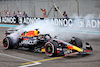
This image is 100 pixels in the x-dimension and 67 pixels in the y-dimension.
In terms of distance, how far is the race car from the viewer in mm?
8555

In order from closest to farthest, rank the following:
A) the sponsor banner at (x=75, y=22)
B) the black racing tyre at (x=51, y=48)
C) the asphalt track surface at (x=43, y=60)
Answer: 1. the asphalt track surface at (x=43, y=60)
2. the black racing tyre at (x=51, y=48)
3. the sponsor banner at (x=75, y=22)

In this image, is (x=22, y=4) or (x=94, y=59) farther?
(x=22, y=4)

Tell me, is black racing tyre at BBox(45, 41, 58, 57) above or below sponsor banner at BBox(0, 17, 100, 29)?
below

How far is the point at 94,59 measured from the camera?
8320 mm

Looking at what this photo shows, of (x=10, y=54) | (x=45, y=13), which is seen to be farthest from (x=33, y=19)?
(x=10, y=54)

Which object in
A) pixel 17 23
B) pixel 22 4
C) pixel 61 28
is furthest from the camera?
pixel 22 4

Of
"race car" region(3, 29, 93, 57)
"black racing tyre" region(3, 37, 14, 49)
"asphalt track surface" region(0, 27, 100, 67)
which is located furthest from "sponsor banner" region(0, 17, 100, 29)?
"black racing tyre" region(3, 37, 14, 49)

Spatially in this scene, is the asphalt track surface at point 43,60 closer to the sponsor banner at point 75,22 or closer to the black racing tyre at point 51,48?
the black racing tyre at point 51,48

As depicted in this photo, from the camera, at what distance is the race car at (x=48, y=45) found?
8.55 m

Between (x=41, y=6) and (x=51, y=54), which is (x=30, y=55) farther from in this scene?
(x=41, y=6)

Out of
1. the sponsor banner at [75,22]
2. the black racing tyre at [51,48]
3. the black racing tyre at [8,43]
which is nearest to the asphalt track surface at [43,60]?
the black racing tyre at [51,48]

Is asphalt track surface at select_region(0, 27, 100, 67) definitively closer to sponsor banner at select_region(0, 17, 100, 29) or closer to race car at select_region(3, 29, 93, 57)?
race car at select_region(3, 29, 93, 57)

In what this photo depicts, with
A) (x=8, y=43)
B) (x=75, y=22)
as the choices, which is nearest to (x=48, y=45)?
(x=8, y=43)

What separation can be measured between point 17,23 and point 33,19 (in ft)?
12.2
